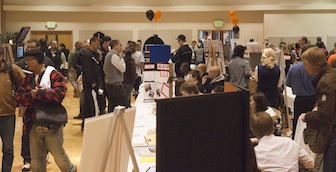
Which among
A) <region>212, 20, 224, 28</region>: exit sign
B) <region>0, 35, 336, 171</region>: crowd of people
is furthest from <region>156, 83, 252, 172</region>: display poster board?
<region>212, 20, 224, 28</region>: exit sign

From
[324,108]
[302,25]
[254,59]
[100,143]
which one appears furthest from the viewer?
[302,25]

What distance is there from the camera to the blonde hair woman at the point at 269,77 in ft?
22.0

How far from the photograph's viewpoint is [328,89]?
358 centimetres

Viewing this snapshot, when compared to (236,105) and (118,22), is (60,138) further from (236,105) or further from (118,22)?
(118,22)

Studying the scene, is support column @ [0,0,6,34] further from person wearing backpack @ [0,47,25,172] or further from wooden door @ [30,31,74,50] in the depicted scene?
person wearing backpack @ [0,47,25,172]

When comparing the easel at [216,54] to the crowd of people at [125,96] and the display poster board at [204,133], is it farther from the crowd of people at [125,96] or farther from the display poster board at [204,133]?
the display poster board at [204,133]

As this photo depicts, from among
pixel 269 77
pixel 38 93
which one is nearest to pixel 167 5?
pixel 269 77

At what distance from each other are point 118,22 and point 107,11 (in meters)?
0.61

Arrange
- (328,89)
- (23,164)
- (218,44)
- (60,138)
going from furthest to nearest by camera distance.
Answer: (218,44), (23,164), (60,138), (328,89)

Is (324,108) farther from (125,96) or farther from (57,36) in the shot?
(57,36)

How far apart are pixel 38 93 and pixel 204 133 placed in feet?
9.28

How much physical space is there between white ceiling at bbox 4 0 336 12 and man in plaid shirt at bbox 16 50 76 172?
1437 cm

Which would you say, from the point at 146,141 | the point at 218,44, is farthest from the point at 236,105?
the point at 218,44

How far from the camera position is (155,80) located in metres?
7.17
